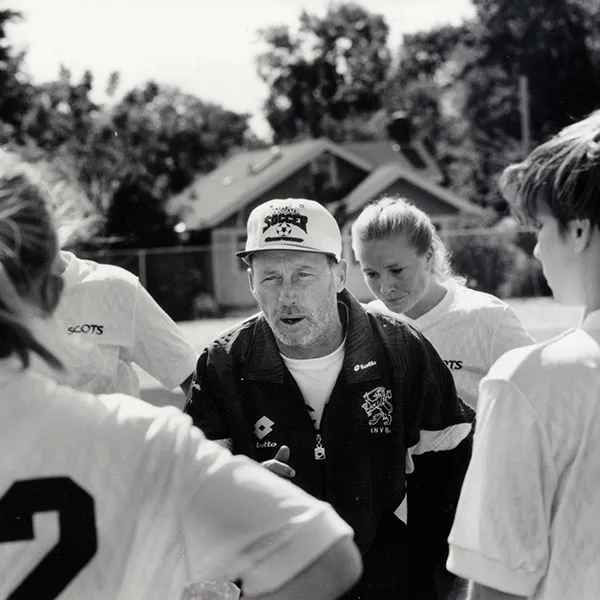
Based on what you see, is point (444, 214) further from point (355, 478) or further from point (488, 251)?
point (355, 478)

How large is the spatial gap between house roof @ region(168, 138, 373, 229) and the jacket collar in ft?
104

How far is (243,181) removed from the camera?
1726 inches

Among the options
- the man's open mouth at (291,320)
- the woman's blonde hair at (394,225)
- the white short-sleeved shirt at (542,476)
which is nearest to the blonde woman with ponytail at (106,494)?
the white short-sleeved shirt at (542,476)

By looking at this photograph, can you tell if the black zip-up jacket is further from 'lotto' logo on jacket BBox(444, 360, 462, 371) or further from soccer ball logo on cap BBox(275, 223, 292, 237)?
'lotto' logo on jacket BBox(444, 360, 462, 371)

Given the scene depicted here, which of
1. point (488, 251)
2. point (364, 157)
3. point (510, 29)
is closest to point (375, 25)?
point (510, 29)

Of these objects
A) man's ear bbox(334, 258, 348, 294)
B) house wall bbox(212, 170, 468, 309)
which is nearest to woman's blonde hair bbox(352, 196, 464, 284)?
man's ear bbox(334, 258, 348, 294)

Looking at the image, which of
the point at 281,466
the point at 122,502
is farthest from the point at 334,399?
the point at 122,502

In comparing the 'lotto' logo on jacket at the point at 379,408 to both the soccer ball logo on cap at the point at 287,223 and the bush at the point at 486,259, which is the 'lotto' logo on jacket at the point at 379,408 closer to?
the soccer ball logo on cap at the point at 287,223

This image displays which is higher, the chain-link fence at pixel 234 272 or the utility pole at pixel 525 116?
the utility pole at pixel 525 116

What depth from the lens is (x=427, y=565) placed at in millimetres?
3645

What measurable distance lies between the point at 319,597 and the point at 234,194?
40.5 meters

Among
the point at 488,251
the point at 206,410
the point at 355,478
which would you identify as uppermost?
the point at 206,410

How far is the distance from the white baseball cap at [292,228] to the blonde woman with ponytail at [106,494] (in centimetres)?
183

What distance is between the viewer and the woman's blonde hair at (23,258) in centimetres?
162
